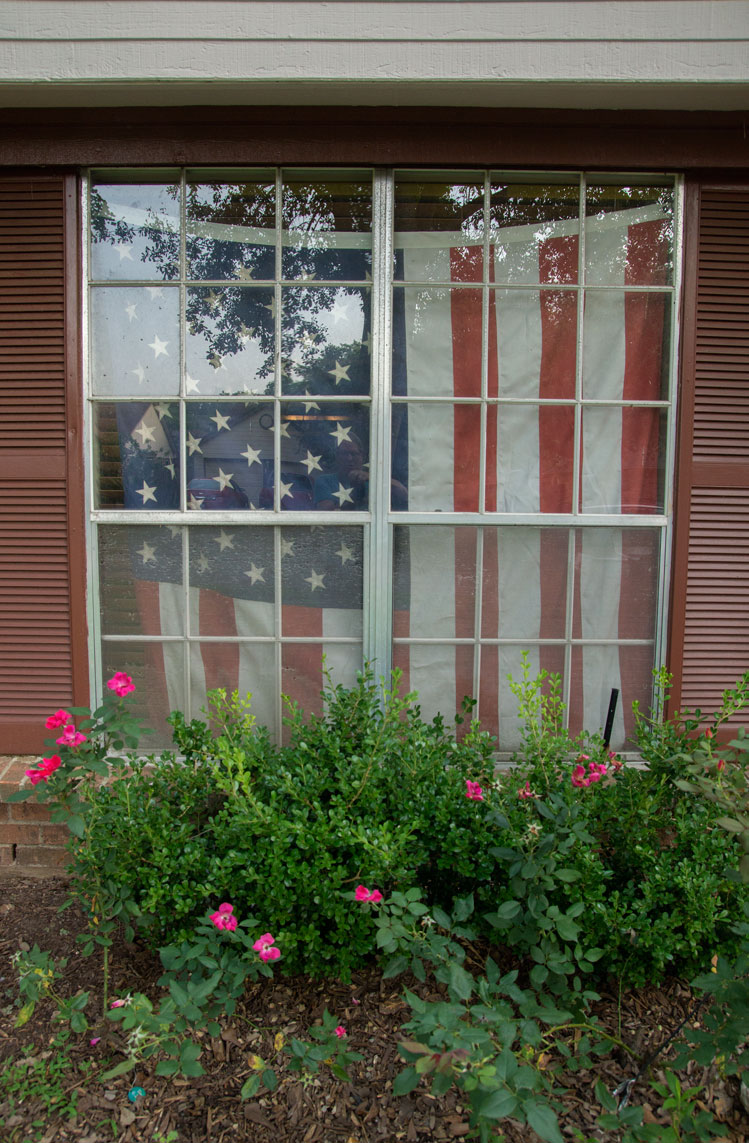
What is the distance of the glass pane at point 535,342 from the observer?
8.82 feet

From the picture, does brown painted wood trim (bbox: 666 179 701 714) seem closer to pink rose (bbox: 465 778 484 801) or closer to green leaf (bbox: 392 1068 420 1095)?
pink rose (bbox: 465 778 484 801)

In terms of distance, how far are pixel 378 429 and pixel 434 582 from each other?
648mm

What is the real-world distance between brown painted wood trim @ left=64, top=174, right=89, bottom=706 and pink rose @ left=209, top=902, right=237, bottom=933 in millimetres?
1256

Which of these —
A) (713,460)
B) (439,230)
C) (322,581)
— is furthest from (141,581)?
(713,460)

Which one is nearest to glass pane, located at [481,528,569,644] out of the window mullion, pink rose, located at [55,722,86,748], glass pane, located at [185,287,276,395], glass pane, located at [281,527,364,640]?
the window mullion

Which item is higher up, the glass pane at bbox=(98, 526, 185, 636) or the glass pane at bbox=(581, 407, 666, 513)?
the glass pane at bbox=(581, 407, 666, 513)

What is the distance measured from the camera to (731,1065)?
1.53m

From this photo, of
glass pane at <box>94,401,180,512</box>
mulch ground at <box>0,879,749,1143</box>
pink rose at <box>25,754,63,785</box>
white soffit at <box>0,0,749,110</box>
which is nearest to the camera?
mulch ground at <box>0,879,749,1143</box>

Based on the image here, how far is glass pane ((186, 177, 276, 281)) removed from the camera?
2645 millimetres

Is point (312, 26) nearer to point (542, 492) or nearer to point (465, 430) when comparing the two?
point (465, 430)

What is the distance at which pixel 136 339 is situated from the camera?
268 centimetres

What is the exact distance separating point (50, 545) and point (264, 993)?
179cm

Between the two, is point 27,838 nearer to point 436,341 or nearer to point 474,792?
point 474,792

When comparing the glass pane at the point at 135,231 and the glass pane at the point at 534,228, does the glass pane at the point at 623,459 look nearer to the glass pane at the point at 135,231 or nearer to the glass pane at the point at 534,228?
the glass pane at the point at 534,228
